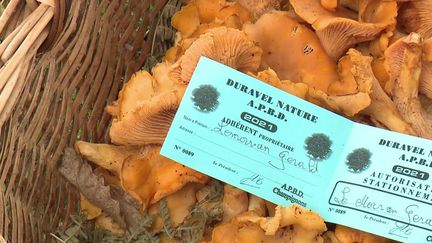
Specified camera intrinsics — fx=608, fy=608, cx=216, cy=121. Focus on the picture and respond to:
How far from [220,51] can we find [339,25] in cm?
30

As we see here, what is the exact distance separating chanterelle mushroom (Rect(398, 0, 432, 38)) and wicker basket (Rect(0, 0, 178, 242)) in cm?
78

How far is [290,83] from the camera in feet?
4.85

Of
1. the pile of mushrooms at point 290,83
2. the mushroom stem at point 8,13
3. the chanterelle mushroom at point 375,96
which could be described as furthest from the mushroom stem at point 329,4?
the mushroom stem at point 8,13

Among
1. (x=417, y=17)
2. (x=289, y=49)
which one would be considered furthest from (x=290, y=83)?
(x=417, y=17)

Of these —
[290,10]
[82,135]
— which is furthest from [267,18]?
[82,135]

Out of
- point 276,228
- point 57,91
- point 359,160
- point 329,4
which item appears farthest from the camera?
point 57,91

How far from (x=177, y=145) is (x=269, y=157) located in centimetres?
22

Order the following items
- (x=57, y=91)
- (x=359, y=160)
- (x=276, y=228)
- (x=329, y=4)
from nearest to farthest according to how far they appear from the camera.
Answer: (x=276, y=228), (x=359, y=160), (x=329, y=4), (x=57, y=91)

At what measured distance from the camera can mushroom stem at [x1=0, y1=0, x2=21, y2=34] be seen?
1425 mm

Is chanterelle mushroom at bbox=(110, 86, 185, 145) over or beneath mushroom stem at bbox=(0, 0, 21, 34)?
beneath

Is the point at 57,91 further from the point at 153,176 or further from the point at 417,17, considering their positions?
the point at 417,17
